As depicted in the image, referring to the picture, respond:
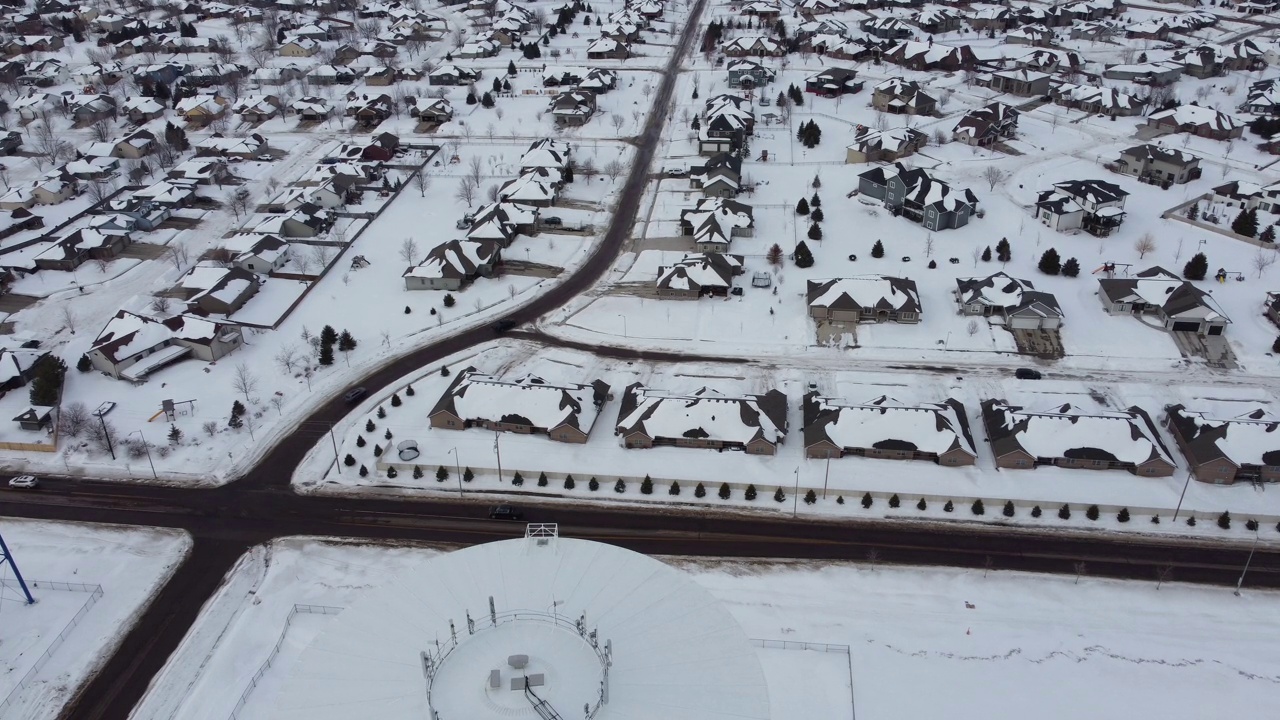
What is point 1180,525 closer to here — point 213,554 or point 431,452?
point 431,452

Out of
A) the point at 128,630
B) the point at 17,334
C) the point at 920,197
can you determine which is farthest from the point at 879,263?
the point at 17,334

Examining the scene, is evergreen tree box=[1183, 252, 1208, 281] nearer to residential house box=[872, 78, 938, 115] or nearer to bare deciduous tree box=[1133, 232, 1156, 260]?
bare deciduous tree box=[1133, 232, 1156, 260]

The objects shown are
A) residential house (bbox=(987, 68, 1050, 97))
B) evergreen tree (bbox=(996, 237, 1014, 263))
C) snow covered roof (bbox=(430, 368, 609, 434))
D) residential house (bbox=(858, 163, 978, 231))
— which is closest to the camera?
snow covered roof (bbox=(430, 368, 609, 434))

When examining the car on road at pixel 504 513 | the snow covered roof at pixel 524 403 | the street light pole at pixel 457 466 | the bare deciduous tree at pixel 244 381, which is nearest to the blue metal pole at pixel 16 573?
the bare deciduous tree at pixel 244 381

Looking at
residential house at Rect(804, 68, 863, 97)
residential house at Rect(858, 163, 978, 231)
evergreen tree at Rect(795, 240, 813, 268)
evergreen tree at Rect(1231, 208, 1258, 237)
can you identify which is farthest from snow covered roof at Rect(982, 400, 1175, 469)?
residential house at Rect(804, 68, 863, 97)

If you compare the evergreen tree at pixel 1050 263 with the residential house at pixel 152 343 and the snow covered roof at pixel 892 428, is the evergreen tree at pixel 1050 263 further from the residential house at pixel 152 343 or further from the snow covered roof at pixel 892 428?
the residential house at pixel 152 343

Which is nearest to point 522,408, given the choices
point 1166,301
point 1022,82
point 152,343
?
point 152,343
